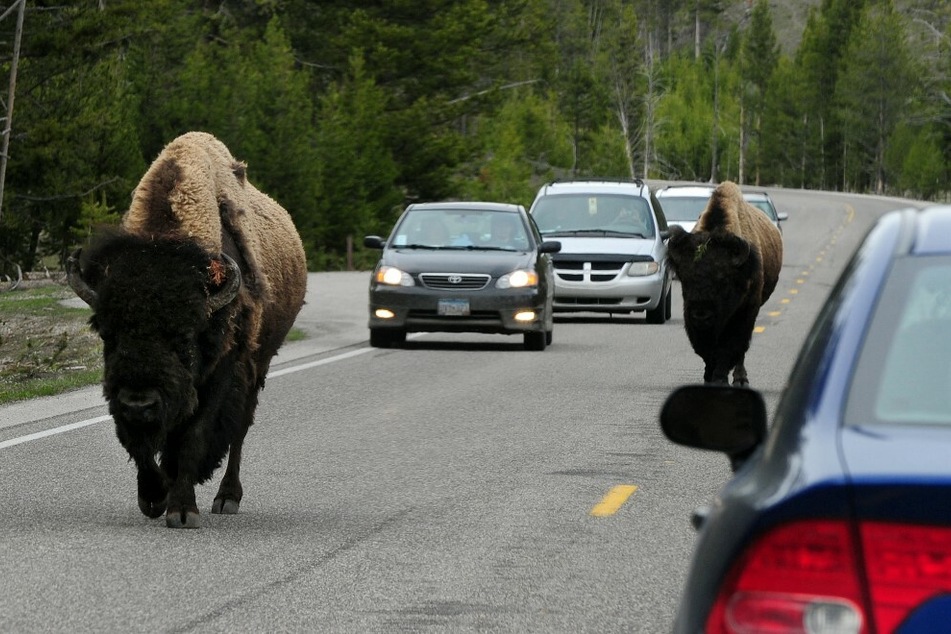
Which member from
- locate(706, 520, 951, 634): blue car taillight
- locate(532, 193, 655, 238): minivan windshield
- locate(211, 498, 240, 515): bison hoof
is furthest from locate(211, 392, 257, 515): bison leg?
locate(532, 193, 655, 238): minivan windshield

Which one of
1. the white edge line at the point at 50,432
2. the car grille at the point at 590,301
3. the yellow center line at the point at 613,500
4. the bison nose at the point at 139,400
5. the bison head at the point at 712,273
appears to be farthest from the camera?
the car grille at the point at 590,301

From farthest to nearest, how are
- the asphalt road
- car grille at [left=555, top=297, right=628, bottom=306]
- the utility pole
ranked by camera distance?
the utility pole, car grille at [left=555, top=297, right=628, bottom=306], the asphalt road

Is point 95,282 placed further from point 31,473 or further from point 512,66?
point 512,66

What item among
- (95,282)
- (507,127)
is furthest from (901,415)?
(507,127)

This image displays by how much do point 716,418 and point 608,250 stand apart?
21543mm

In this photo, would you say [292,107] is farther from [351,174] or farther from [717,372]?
[717,372]

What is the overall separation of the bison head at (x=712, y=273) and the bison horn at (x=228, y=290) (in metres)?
7.20

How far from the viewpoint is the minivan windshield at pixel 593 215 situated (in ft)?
86.5

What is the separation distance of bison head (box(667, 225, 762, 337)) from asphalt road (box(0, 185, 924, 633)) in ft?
2.53

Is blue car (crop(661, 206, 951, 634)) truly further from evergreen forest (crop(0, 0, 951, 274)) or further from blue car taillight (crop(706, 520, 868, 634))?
evergreen forest (crop(0, 0, 951, 274))

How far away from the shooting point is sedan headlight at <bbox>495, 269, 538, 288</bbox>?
67.4 ft

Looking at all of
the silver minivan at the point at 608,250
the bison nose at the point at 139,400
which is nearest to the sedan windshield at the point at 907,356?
the bison nose at the point at 139,400

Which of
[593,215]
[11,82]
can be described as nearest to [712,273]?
[593,215]

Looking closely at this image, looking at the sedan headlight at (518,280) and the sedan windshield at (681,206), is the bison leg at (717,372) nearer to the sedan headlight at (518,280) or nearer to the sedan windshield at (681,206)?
the sedan headlight at (518,280)
